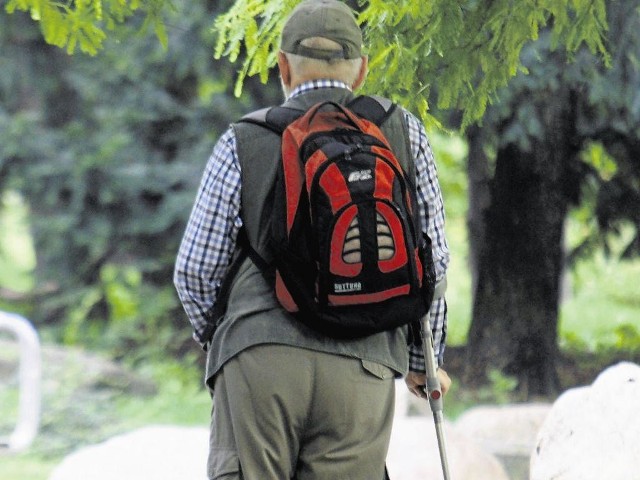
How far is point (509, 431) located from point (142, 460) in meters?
2.33

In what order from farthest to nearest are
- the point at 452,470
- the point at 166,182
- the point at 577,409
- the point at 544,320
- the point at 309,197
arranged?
the point at 166,182 → the point at 544,320 → the point at 452,470 → the point at 577,409 → the point at 309,197

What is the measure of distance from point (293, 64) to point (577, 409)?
230cm

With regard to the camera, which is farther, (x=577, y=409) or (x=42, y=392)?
(x=42, y=392)

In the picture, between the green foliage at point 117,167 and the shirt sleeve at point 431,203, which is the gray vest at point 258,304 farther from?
the green foliage at point 117,167

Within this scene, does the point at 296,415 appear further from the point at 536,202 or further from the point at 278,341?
the point at 536,202

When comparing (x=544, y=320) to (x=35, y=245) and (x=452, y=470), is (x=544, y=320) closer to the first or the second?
(x=452, y=470)

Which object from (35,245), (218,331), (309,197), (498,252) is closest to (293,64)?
(309,197)

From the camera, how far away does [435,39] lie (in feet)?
11.9

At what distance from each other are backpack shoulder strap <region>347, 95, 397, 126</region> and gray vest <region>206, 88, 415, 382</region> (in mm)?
127

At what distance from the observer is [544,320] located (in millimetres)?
8836

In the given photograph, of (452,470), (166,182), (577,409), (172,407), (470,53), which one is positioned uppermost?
(470,53)

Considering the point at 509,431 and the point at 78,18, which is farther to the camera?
the point at 509,431

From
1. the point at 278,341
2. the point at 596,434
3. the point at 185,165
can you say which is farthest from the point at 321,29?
the point at 185,165

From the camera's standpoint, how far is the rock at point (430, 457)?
520 cm
